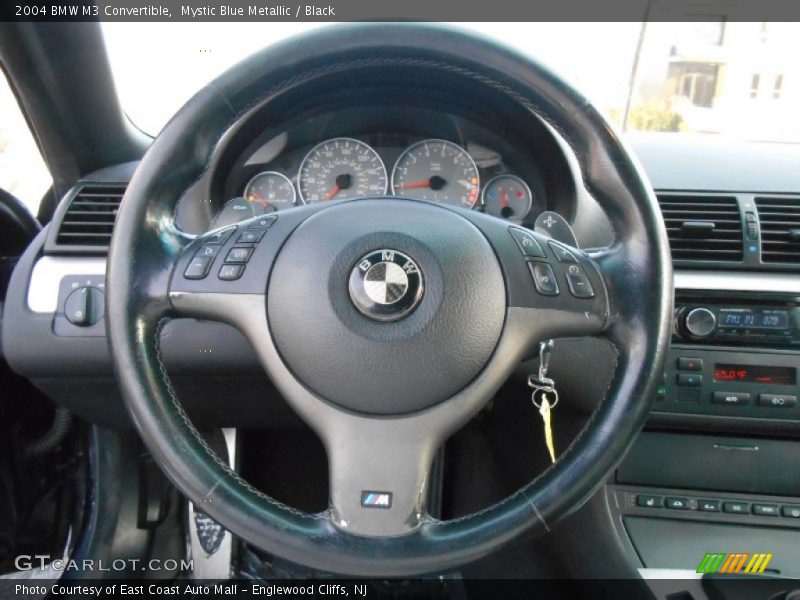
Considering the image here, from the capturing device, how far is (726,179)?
1.76 metres

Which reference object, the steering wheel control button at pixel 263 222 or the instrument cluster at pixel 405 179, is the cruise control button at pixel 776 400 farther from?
the steering wheel control button at pixel 263 222

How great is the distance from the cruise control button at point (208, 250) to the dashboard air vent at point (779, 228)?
1.16m

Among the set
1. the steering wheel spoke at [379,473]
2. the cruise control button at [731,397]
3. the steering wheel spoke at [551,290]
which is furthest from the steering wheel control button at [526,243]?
the cruise control button at [731,397]

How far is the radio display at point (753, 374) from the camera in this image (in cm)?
163

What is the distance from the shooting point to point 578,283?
3.57 feet

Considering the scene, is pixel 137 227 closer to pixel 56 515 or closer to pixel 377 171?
pixel 377 171

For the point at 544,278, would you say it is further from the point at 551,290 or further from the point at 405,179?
the point at 405,179

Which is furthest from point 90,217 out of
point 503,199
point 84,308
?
point 503,199

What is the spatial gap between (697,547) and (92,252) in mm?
1453

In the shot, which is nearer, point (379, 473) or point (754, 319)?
point (379, 473)

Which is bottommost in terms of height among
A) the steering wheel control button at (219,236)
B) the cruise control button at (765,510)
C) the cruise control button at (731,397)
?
the cruise control button at (765,510)

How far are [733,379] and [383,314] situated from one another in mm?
955

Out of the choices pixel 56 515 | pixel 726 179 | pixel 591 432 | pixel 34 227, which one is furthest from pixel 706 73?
pixel 56 515

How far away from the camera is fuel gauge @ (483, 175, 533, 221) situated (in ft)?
5.21
